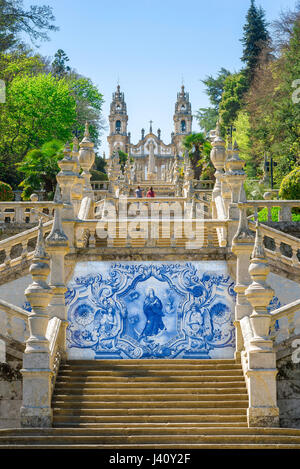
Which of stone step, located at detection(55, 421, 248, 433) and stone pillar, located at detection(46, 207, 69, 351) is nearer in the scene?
stone step, located at detection(55, 421, 248, 433)

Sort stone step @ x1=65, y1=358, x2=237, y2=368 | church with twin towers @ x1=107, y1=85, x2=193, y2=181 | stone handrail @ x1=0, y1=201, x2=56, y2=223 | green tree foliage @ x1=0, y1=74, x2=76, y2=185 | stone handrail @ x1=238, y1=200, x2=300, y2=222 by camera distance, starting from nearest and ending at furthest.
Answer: stone step @ x1=65, y1=358, x2=237, y2=368, stone handrail @ x1=238, y1=200, x2=300, y2=222, stone handrail @ x1=0, y1=201, x2=56, y2=223, green tree foliage @ x1=0, y1=74, x2=76, y2=185, church with twin towers @ x1=107, y1=85, x2=193, y2=181

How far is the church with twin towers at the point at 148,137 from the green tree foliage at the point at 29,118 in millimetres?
59958

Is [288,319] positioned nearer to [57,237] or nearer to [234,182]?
[234,182]

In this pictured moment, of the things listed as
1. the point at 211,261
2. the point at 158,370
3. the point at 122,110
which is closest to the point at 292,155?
the point at 211,261

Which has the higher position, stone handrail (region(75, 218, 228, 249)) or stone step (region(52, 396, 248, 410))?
stone handrail (region(75, 218, 228, 249))

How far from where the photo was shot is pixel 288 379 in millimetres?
12906

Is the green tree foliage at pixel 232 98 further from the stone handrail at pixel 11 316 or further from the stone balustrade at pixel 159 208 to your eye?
the stone handrail at pixel 11 316

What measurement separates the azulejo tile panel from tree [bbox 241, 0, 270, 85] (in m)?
47.0

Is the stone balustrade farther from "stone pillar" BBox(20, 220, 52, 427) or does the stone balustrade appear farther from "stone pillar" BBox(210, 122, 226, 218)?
"stone pillar" BBox(20, 220, 52, 427)

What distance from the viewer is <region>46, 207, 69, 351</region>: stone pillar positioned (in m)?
14.6

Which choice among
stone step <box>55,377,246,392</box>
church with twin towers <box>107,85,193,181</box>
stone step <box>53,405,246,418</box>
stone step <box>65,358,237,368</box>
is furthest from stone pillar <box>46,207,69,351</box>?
church with twin towers <box>107,85,193,181</box>

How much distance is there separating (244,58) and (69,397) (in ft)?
176

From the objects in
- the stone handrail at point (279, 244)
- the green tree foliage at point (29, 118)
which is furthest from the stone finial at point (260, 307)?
the green tree foliage at point (29, 118)

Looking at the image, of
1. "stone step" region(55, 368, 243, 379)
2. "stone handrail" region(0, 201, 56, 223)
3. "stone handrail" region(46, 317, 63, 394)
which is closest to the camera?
"stone handrail" region(46, 317, 63, 394)
